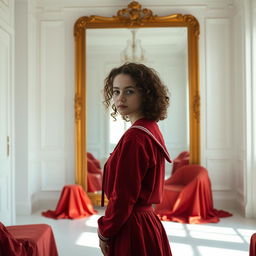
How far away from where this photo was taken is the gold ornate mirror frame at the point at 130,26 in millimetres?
5852

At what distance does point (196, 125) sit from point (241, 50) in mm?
→ 1283

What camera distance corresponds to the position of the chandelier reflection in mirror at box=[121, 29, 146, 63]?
5.87m

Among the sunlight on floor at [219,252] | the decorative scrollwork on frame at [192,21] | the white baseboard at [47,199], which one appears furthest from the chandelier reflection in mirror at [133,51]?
the sunlight on floor at [219,252]

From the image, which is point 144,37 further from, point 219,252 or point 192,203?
point 219,252

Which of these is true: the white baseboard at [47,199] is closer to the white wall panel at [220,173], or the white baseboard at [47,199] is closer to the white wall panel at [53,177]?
the white wall panel at [53,177]

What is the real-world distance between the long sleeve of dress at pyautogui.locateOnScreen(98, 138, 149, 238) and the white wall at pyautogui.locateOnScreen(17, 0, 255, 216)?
454 cm

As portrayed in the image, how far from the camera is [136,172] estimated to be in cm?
139

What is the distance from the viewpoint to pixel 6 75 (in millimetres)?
4109

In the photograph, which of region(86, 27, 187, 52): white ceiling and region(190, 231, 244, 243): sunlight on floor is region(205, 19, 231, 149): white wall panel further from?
region(190, 231, 244, 243): sunlight on floor

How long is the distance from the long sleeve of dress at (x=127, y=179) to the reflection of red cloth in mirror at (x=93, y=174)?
4527 millimetres

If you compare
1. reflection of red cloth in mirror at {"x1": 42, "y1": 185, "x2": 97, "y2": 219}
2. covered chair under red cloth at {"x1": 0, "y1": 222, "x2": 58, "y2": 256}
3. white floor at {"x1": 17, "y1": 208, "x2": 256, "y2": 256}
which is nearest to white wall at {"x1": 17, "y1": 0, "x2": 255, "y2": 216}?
reflection of red cloth in mirror at {"x1": 42, "y1": 185, "x2": 97, "y2": 219}

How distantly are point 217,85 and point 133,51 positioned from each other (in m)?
1.41

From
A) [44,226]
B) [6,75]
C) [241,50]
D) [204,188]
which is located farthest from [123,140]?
[241,50]

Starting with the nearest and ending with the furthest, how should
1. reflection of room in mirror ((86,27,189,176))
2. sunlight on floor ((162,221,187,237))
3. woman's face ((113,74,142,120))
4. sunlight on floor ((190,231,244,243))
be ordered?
1. woman's face ((113,74,142,120))
2. sunlight on floor ((190,231,244,243))
3. sunlight on floor ((162,221,187,237))
4. reflection of room in mirror ((86,27,189,176))
